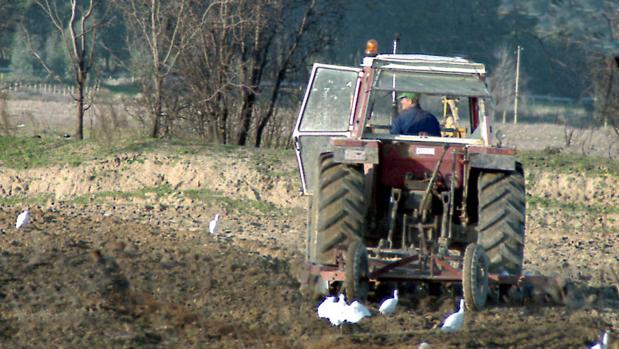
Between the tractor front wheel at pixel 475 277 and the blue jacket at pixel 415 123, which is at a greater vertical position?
the blue jacket at pixel 415 123

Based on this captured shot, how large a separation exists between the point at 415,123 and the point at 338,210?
1.35m

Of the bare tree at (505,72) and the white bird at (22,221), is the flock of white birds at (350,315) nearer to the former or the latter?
the white bird at (22,221)

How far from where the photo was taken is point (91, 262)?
1084 cm

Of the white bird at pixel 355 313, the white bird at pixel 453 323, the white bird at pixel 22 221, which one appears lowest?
the white bird at pixel 22 221

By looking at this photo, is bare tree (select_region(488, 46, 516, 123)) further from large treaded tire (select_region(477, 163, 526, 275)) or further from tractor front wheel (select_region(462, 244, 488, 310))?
tractor front wheel (select_region(462, 244, 488, 310))

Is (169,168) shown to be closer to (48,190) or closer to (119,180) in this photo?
(119,180)

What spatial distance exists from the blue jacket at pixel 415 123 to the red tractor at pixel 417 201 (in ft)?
0.58

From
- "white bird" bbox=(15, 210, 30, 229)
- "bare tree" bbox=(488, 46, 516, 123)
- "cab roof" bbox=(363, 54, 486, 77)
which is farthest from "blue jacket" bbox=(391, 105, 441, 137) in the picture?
"bare tree" bbox=(488, 46, 516, 123)

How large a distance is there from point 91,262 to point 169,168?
262 inches

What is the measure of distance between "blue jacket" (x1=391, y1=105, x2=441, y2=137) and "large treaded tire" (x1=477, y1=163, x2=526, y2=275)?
967mm

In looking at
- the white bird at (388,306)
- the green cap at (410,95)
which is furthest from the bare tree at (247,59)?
the white bird at (388,306)

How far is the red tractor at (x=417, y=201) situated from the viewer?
913cm

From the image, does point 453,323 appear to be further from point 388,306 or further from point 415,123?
point 415,123

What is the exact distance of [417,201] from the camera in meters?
9.96
